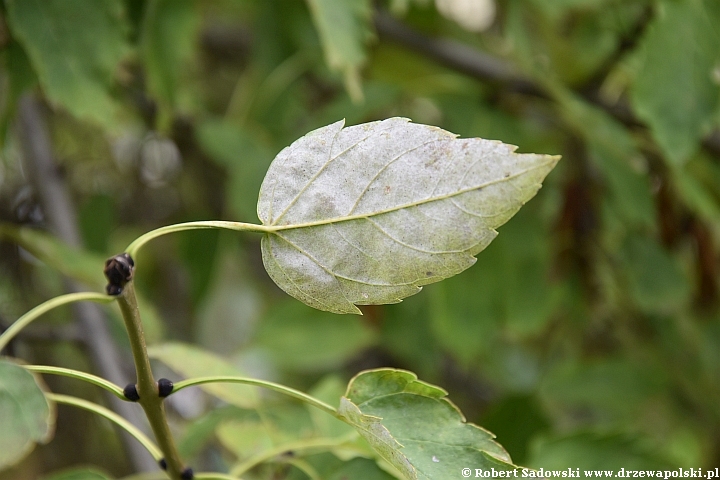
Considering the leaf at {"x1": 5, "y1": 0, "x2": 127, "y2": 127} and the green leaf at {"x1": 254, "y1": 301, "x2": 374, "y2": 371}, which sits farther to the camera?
the green leaf at {"x1": 254, "y1": 301, "x2": 374, "y2": 371}

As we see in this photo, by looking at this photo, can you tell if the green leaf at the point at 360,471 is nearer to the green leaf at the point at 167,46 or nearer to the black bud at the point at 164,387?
the black bud at the point at 164,387

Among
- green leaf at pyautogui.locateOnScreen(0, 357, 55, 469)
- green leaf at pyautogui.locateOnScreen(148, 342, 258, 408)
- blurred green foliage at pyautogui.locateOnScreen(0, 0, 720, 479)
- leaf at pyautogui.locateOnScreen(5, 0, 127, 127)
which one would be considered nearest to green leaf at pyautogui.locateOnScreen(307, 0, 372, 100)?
blurred green foliage at pyautogui.locateOnScreen(0, 0, 720, 479)

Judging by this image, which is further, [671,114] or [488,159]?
[671,114]

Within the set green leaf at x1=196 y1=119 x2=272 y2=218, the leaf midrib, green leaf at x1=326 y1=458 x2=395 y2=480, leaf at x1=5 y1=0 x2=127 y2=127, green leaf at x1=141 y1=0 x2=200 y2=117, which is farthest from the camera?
green leaf at x1=196 y1=119 x2=272 y2=218

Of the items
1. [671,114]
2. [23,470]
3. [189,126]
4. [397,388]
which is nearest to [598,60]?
[671,114]

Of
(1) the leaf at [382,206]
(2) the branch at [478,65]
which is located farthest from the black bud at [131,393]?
(2) the branch at [478,65]

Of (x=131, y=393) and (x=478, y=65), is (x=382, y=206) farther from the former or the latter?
(x=478, y=65)

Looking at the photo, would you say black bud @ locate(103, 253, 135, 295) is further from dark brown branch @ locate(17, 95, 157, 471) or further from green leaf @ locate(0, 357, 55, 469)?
dark brown branch @ locate(17, 95, 157, 471)

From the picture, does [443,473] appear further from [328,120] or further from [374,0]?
[374,0]
